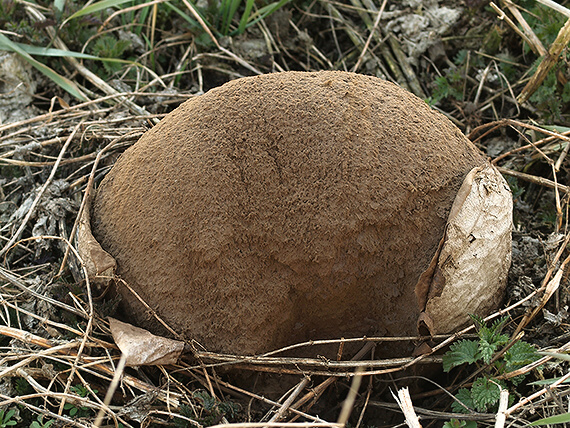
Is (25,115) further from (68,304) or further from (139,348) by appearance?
(139,348)

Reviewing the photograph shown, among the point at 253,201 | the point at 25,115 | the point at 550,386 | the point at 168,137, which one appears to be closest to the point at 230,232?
the point at 253,201

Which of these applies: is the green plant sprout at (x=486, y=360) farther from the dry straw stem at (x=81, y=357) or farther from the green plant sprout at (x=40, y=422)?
the green plant sprout at (x=40, y=422)

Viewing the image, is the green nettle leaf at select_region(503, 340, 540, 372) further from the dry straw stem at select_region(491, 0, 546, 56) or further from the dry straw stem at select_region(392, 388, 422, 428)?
the dry straw stem at select_region(491, 0, 546, 56)

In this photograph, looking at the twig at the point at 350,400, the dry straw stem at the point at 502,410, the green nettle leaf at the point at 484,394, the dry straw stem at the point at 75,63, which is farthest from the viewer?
the dry straw stem at the point at 75,63

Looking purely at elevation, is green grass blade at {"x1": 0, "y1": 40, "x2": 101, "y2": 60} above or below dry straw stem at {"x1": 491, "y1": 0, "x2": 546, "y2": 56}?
below

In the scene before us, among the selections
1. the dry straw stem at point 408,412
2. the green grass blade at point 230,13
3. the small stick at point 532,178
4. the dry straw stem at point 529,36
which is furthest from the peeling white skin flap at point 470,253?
the green grass blade at point 230,13

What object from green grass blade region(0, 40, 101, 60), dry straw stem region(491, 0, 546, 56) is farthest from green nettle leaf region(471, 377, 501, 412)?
green grass blade region(0, 40, 101, 60)
